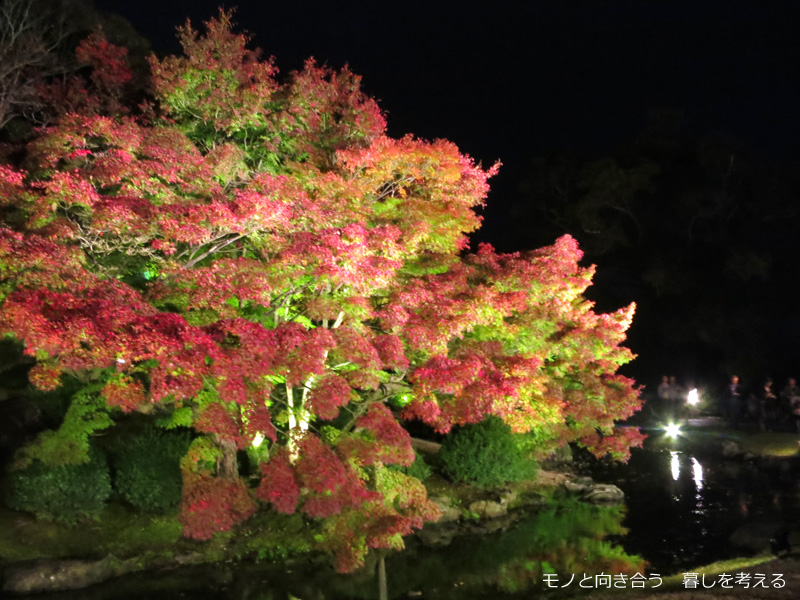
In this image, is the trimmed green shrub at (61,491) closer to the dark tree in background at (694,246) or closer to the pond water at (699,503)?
the pond water at (699,503)

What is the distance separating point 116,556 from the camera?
31.4 feet

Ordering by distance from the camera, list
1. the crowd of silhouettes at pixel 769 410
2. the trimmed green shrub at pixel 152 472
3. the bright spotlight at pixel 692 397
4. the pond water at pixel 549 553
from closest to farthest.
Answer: the pond water at pixel 549 553 → the trimmed green shrub at pixel 152 472 → the crowd of silhouettes at pixel 769 410 → the bright spotlight at pixel 692 397

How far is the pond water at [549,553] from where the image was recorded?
8891 millimetres

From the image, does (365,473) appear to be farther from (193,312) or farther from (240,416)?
(193,312)

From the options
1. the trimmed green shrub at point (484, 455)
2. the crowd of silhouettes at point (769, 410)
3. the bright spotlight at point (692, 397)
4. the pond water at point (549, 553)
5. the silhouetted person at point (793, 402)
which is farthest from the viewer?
the bright spotlight at point (692, 397)

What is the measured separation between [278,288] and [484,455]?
6.26 m

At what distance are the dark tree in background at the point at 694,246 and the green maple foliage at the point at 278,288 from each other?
16101 millimetres

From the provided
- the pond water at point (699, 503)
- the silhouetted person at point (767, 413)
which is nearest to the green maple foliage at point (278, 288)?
the pond water at point (699, 503)

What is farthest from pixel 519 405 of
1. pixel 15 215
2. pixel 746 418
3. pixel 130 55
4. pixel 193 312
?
pixel 746 418

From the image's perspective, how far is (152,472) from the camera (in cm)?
1053

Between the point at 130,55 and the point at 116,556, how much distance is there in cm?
931

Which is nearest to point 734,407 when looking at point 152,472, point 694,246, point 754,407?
point 754,407

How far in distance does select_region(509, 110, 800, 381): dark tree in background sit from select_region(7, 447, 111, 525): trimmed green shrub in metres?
21.7

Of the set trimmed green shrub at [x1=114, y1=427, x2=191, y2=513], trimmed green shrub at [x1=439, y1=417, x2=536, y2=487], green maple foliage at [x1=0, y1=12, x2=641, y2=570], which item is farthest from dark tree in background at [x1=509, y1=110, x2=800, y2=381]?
trimmed green shrub at [x1=114, y1=427, x2=191, y2=513]
